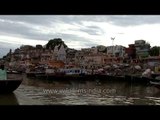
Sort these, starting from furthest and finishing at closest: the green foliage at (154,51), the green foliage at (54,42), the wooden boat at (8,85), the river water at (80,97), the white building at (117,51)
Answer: the green foliage at (54,42), the white building at (117,51), the green foliage at (154,51), the river water at (80,97), the wooden boat at (8,85)

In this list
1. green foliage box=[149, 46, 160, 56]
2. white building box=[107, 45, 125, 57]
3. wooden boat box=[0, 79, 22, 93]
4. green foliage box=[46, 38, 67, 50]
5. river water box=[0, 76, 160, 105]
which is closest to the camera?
wooden boat box=[0, 79, 22, 93]

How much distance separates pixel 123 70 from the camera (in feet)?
145

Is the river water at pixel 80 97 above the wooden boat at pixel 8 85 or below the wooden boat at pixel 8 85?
below

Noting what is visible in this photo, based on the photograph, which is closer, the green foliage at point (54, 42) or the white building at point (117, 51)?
the white building at point (117, 51)

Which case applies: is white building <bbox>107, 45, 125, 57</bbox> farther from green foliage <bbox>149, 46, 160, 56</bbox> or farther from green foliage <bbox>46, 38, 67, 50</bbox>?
green foliage <bbox>46, 38, 67, 50</bbox>

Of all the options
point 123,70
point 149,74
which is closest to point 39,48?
point 123,70

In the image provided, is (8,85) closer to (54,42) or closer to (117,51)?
(54,42)

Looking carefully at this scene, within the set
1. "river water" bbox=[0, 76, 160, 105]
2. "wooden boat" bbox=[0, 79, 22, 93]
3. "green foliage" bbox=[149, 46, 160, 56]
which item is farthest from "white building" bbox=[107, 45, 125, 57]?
"wooden boat" bbox=[0, 79, 22, 93]

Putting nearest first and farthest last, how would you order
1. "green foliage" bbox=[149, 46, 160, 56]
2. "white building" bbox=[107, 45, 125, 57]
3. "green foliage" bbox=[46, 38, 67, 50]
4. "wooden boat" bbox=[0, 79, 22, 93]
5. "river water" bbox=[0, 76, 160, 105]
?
"wooden boat" bbox=[0, 79, 22, 93]
"river water" bbox=[0, 76, 160, 105]
"green foliage" bbox=[149, 46, 160, 56]
"white building" bbox=[107, 45, 125, 57]
"green foliage" bbox=[46, 38, 67, 50]

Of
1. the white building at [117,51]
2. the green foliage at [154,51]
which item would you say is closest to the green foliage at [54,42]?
the white building at [117,51]

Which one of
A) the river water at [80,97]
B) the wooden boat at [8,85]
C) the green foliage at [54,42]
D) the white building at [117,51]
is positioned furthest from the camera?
the green foliage at [54,42]

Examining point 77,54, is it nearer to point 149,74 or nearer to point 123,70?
point 123,70

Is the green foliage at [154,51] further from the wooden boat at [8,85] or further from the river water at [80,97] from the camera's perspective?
the wooden boat at [8,85]
